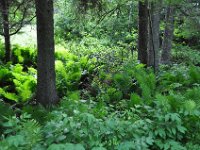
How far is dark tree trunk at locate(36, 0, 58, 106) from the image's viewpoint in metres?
6.12

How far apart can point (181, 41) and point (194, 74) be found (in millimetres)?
11350

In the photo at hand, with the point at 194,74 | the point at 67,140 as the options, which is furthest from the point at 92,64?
the point at 67,140

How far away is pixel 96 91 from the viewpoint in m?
7.85

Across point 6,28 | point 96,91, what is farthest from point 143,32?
point 6,28

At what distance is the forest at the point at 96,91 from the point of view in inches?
128

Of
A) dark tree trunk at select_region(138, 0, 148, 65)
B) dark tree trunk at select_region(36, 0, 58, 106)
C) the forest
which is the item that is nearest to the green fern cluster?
the forest

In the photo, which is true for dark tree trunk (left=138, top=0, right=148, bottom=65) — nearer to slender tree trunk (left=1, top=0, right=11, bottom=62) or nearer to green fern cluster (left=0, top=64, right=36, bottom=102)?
green fern cluster (left=0, top=64, right=36, bottom=102)

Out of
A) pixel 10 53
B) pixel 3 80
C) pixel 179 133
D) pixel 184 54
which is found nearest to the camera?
pixel 179 133

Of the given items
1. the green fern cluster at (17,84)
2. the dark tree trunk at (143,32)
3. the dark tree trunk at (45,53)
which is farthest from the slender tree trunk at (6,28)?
the dark tree trunk at (143,32)

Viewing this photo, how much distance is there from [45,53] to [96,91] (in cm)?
197

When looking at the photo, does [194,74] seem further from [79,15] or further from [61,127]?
[61,127]

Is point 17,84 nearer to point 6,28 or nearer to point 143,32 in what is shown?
point 6,28

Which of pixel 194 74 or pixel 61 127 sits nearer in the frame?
pixel 61 127

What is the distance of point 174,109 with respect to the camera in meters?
4.44
